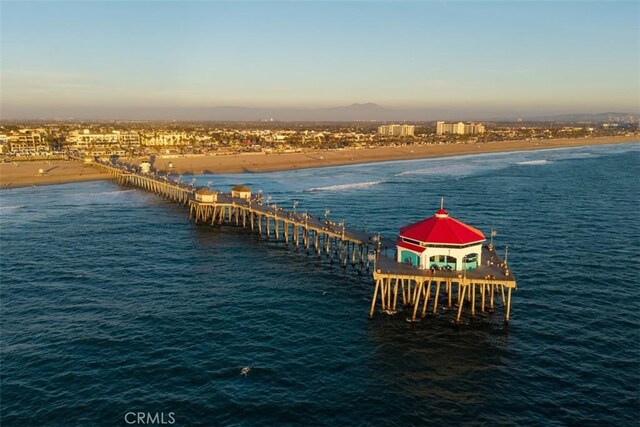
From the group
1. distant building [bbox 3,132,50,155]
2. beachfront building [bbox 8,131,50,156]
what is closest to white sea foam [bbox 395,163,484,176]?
beachfront building [bbox 8,131,50,156]

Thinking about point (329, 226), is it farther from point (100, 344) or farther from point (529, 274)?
point (100, 344)

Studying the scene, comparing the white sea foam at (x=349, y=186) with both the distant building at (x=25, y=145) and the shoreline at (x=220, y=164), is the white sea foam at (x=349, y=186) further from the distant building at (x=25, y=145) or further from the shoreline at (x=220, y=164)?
the distant building at (x=25, y=145)

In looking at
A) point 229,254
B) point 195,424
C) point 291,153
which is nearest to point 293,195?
point 229,254

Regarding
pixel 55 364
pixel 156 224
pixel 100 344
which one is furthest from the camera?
pixel 156 224

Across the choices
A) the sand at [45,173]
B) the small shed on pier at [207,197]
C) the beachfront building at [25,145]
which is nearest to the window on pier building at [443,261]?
the small shed on pier at [207,197]

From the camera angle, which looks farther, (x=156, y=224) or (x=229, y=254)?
(x=156, y=224)

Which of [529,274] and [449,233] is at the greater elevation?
[449,233]
